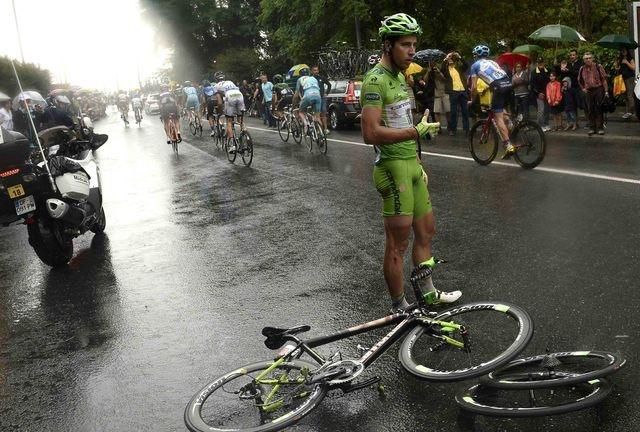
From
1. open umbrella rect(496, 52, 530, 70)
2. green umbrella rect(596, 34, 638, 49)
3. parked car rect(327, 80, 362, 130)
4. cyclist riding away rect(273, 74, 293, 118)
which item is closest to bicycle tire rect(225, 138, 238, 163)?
parked car rect(327, 80, 362, 130)

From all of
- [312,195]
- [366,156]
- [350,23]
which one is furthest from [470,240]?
[350,23]

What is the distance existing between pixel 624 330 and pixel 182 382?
283cm

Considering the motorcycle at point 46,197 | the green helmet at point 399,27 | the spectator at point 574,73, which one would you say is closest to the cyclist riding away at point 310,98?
the spectator at point 574,73

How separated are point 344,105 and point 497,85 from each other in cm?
1186

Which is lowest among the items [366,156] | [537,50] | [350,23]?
[366,156]

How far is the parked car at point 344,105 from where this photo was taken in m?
22.1

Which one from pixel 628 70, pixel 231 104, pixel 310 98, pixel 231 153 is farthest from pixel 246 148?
pixel 628 70

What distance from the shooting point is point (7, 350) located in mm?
5301

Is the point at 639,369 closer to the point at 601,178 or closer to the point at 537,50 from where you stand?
the point at 601,178

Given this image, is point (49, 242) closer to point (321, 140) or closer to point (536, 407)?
point (536, 407)

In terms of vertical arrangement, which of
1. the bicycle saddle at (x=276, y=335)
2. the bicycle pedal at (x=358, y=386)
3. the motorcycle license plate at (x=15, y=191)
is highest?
the motorcycle license plate at (x=15, y=191)

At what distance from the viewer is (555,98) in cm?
1582

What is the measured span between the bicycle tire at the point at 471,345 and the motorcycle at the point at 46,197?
197 inches

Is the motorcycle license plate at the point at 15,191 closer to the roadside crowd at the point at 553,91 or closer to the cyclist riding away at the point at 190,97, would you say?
the roadside crowd at the point at 553,91
